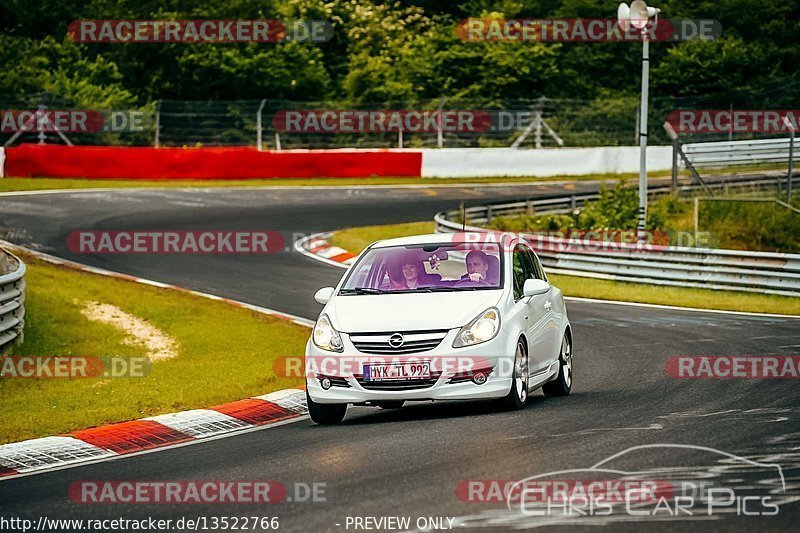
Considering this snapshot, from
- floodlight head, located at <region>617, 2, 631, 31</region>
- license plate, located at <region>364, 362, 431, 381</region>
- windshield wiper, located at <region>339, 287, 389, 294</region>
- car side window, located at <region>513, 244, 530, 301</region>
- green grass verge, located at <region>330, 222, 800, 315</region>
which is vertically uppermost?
floodlight head, located at <region>617, 2, 631, 31</region>

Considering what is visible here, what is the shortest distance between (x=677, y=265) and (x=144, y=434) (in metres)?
14.5

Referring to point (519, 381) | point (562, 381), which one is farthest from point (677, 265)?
point (519, 381)

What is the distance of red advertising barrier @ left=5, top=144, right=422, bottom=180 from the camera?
3850 centimetres

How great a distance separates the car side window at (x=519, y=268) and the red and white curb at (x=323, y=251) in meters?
13.0

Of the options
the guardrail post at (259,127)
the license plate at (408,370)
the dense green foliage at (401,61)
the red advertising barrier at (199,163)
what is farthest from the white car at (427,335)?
the dense green foliage at (401,61)

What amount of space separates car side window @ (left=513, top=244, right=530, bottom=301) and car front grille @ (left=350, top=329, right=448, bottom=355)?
1099 millimetres

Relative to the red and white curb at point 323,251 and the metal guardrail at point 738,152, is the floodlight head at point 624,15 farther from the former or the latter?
the metal guardrail at point 738,152

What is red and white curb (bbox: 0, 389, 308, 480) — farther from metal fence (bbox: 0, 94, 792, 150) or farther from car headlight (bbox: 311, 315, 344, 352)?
metal fence (bbox: 0, 94, 792, 150)

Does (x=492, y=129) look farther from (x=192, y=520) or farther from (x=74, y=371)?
(x=192, y=520)

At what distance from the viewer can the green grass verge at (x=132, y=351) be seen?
1237 centimetres

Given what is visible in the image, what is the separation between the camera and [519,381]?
11133mm

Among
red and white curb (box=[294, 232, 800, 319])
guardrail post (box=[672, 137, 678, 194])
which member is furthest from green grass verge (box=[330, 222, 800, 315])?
guardrail post (box=[672, 137, 678, 194])

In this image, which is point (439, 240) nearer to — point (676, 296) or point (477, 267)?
point (477, 267)

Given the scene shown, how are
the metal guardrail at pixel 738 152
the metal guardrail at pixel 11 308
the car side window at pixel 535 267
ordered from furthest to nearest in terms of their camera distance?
the metal guardrail at pixel 738 152, the metal guardrail at pixel 11 308, the car side window at pixel 535 267
